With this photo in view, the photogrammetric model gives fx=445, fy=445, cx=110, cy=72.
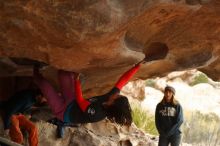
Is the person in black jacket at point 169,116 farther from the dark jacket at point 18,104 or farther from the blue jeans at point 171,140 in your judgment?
the dark jacket at point 18,104

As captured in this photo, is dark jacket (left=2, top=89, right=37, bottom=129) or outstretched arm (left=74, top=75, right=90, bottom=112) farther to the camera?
dark jacket (left=2, top=89, right=37, bottom=129)

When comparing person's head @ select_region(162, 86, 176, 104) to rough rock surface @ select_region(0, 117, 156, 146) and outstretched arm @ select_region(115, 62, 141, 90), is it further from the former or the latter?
rough rock surface @ select_region(0, 117, 156, 146)

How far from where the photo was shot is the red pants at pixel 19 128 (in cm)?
614

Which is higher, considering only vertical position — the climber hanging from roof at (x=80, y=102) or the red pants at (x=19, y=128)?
the climber hanging from roof at (x=80, y=102)

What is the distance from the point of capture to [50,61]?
5480 mm

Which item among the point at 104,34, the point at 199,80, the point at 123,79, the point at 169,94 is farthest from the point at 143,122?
the point at 199,80

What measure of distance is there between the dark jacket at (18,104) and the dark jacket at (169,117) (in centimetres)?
193

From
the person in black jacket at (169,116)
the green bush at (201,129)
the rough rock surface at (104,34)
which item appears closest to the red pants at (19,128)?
the rough rock surface at (104,34)

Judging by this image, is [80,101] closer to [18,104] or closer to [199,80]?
[18,104]

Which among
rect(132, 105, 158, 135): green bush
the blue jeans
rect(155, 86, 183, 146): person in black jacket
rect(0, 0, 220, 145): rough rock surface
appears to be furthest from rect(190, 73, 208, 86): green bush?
rect(155, 86, 183, 146): person in black jacket

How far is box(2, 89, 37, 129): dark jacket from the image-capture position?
6.52m

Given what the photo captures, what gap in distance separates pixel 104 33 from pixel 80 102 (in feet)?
4.20

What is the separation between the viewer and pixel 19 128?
6.26 m

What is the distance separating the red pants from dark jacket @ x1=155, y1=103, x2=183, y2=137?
1.91 m
